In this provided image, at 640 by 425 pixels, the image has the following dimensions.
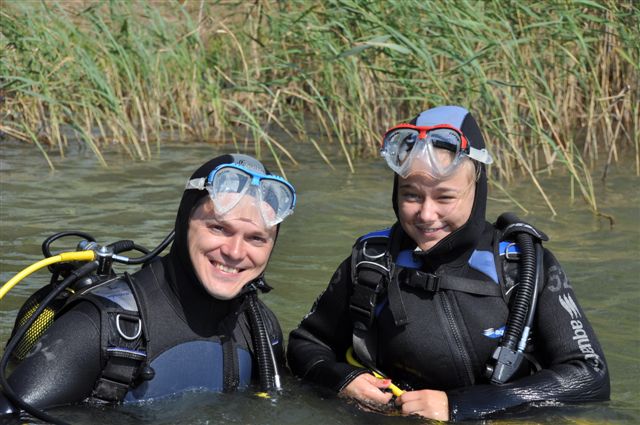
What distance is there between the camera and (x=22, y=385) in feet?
10.3

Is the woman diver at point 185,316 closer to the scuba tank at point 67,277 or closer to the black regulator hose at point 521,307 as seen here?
the scuba tank at point 67,277

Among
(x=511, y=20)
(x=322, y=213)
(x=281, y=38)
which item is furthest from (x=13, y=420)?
(x=281, y=38)

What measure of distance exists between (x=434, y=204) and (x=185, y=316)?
0.93 meters

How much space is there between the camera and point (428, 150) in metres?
3.60

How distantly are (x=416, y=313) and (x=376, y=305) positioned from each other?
16cm

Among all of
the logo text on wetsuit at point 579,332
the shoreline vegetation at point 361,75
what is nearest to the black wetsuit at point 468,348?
the logo text on wetsuit at point 579,332

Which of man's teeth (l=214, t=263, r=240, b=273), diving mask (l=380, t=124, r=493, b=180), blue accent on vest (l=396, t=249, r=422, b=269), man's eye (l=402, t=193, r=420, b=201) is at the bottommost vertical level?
blue accent on vest (l=396, t=249, r=422, b=269)

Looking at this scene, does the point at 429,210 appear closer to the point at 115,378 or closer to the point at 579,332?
the point at 579,332

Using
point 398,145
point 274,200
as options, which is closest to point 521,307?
point 398,145

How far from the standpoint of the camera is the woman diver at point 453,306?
11.6 ft

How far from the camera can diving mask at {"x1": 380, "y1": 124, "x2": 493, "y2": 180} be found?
11.8 ft

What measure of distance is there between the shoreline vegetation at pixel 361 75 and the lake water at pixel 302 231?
0.64 feet

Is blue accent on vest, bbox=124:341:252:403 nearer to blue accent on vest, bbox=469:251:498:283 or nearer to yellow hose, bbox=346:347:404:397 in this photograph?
yellow hose, bbox=346:347:404:397

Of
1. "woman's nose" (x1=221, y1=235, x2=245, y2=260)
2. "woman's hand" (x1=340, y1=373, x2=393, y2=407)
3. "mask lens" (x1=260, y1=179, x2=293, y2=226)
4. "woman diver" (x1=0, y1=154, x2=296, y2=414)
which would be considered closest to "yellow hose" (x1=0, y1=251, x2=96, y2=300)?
"woman diver" (x1=0, y1=154, x2=296, y2=414)
